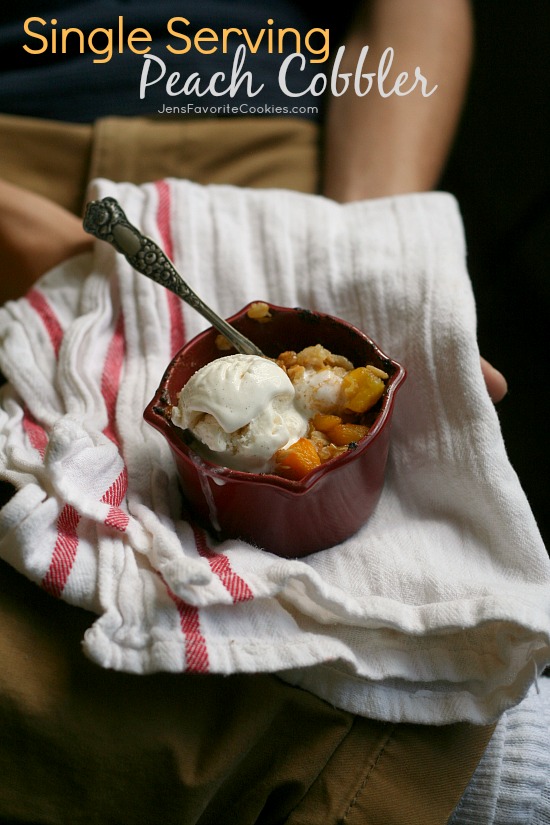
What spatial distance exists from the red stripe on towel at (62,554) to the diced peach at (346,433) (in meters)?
0.22

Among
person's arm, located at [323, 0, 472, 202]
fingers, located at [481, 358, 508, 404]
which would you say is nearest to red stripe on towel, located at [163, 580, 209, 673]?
fingers, located at [481, 358, 508, 404]

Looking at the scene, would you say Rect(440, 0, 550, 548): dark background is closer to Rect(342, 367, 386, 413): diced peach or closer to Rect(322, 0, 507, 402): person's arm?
Rect(322, 0, 507, 402): person's arm

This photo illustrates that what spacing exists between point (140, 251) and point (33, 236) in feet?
0.80

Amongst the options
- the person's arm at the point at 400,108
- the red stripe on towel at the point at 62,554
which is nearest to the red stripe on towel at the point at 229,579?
the red stripe on towel at the point at 62,554

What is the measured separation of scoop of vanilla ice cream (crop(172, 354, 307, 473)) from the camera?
548 mm

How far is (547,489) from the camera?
0.94 metres

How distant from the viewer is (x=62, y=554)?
540 millimetres

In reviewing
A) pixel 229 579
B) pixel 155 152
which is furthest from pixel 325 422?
pixel 155 152

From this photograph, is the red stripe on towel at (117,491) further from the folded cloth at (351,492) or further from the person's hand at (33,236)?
the person's hand at (33,236)

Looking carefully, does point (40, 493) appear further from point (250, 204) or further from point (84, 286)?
point (250, 204)

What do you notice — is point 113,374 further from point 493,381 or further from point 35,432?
point 493,381

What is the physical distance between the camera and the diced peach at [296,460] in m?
0.55

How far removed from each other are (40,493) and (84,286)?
0.93 feet

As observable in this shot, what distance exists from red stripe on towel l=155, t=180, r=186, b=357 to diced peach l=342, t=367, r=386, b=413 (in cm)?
22
